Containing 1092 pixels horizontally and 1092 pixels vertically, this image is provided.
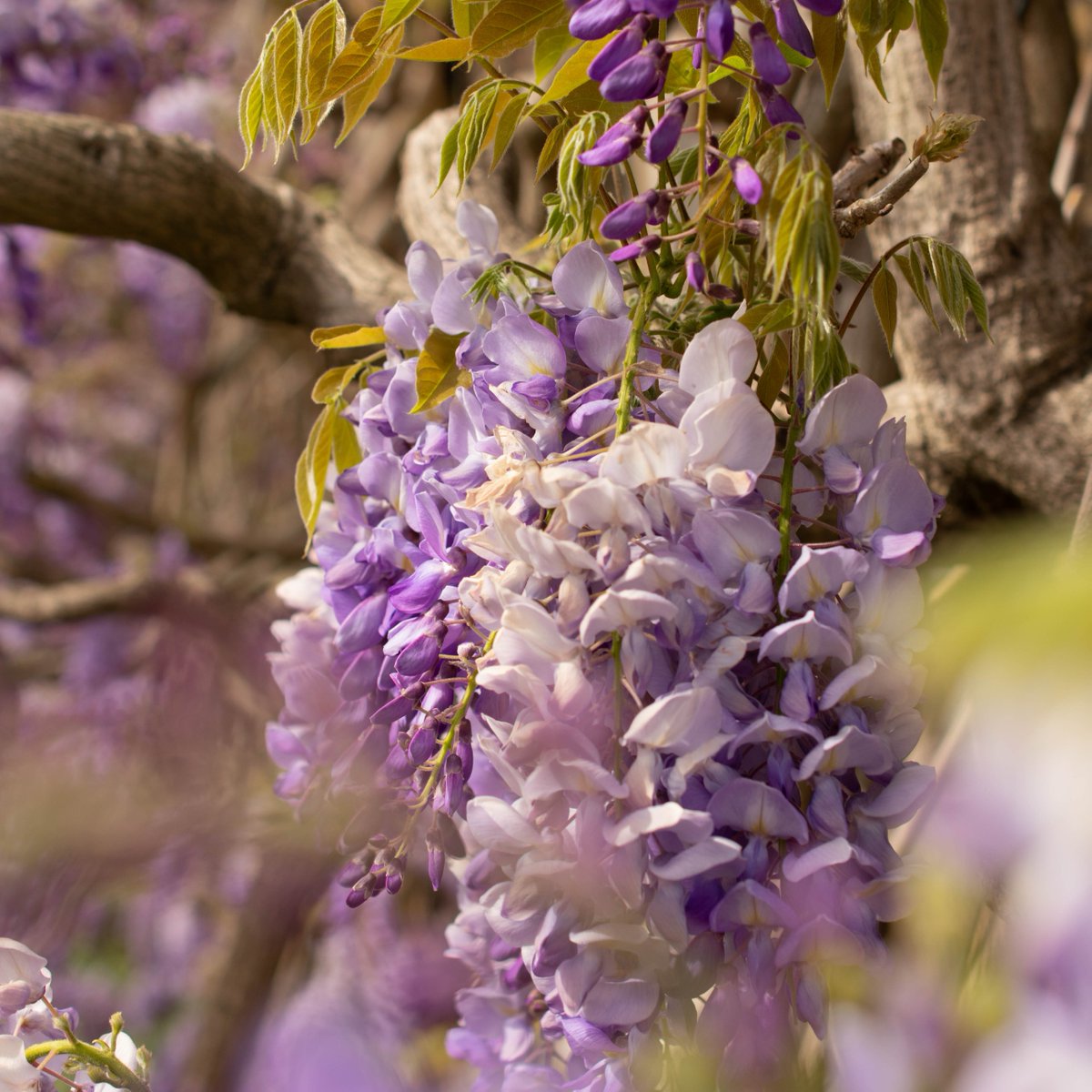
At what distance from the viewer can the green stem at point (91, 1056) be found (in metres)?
0.41

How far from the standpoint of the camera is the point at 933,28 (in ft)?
1.50

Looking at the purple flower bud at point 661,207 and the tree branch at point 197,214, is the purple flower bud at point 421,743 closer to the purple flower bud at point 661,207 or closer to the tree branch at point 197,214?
the purple flower bud at point 661,207

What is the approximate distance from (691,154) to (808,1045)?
0.54 meters

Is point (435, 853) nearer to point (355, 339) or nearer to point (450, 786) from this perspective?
point (450, 786)

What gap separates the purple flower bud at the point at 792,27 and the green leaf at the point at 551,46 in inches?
4.7

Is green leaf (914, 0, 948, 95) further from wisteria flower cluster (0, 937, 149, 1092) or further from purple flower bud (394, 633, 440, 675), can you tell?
wisteria flower cluster (0, 937, 149, 1092)

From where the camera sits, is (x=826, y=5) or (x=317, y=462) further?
(x=317, y=462)

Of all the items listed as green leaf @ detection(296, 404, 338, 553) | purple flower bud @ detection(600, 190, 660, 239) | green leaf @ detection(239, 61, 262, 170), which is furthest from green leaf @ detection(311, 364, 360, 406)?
purple flower bud @ detection(600, 190, 660, 239)

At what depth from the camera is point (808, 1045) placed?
0.65 metres

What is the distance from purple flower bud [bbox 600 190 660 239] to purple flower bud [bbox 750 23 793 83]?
6cm

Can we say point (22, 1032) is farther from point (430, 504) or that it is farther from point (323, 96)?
point (323, 96)

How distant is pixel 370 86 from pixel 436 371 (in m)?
0.15

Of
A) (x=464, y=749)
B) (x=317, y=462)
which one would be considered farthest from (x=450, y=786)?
(x=317, y=462)

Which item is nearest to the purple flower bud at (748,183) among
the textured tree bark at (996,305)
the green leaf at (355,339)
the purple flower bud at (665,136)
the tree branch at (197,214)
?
the purple flower bud at (665,136)
